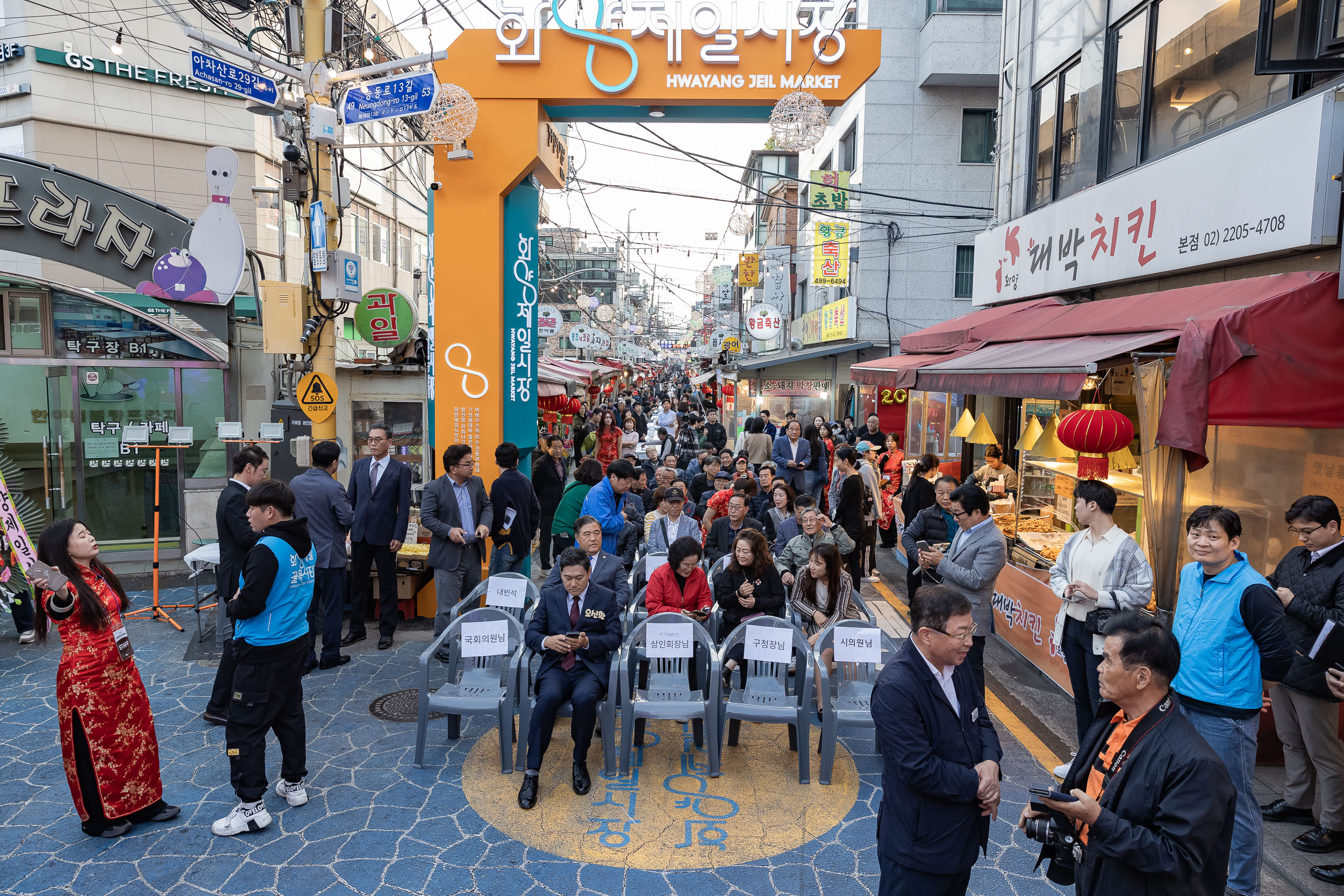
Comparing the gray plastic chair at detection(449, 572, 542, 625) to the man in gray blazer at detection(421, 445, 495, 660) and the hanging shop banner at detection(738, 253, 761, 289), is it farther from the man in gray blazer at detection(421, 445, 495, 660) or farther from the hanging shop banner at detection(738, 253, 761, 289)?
the hanging shop banner at detection(738, 253, 761, 289)

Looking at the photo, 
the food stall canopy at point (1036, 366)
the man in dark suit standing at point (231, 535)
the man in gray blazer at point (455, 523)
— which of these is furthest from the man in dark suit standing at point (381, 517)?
the food stall canopy at point (1036, 366)

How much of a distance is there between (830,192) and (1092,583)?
59.2ft

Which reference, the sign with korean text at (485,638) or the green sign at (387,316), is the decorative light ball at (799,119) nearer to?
the green sign at (387,316)

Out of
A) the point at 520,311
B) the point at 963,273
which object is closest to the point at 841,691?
the point at 520,311

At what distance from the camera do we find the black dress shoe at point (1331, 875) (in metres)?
4.11

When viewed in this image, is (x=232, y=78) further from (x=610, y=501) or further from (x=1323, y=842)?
(x=1323, y=842)

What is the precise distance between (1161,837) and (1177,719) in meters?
0.37

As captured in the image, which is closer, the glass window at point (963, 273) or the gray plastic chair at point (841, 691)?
the gray plastic chair at point (841, 691)

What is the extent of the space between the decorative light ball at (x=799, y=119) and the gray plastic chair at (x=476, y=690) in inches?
237

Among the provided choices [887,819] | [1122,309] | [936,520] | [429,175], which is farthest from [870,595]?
[429,175]

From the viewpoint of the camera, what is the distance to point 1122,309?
7.32 m

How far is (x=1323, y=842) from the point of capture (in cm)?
439

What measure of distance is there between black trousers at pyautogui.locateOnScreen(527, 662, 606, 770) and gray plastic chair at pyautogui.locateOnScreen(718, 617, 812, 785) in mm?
908

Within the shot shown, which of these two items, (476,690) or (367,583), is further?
(367,583)
